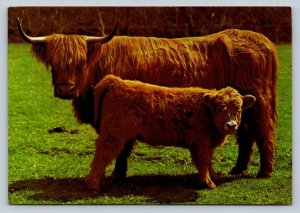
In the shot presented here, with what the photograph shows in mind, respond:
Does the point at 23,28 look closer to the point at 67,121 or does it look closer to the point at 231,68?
the point at 67,121

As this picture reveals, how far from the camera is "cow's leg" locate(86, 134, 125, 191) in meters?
6.34

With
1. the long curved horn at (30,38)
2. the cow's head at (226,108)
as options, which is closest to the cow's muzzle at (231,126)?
the cow's head at (226,108)

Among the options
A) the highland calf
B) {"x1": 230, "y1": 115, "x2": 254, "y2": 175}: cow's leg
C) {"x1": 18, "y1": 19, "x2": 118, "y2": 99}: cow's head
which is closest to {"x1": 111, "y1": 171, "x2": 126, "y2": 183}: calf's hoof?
the highland calf

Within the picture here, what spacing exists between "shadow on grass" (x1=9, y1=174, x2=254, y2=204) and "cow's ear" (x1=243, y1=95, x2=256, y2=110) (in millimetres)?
642

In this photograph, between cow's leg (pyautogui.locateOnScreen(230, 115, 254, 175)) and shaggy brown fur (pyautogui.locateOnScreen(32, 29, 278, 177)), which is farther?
cow's leg (pyautogui.locateOnScreen(230, 115, 254, 175))

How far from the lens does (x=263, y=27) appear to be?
6688mm

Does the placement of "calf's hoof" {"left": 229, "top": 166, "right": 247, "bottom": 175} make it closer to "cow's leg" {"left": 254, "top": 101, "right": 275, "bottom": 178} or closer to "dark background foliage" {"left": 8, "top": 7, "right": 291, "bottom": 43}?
"cow's leg" {"left": 254, "top": 101, "right": 275, "bottom": 178}

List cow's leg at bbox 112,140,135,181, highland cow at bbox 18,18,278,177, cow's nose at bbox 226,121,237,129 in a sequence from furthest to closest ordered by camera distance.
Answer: cow's leg at bbox 112,140,135,181
highland cow at bbox 18,18,278,177
cow's nose at bbox 226,121,237,129

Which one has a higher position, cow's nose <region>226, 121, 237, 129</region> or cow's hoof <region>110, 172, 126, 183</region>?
cow's nose <region>226, 121, 237, 129</region>

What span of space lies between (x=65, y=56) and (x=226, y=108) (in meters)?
1.35

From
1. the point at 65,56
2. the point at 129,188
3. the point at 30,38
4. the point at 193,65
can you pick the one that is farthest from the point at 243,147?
the point at 30,38

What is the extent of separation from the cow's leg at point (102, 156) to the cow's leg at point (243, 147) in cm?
102

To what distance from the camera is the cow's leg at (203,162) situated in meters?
6.39

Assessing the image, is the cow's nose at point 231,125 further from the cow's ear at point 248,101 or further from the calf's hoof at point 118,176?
the calf's hoof at point 118,176
